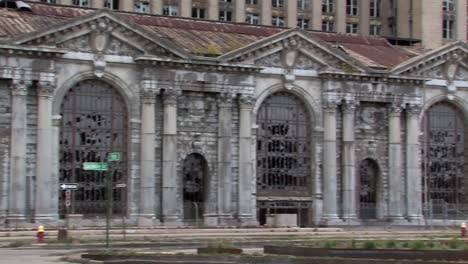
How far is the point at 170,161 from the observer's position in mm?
68250

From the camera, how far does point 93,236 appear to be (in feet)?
180

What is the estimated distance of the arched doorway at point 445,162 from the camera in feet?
261

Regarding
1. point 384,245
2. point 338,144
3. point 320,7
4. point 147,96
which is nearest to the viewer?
point 384,245

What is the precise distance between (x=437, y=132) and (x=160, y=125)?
2444 centimetres

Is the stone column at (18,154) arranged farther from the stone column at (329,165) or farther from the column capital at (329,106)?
the column capital at (329,106)

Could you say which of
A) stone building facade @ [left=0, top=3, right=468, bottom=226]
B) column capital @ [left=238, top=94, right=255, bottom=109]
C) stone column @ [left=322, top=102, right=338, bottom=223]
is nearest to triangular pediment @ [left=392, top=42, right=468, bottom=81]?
stone building facade @ [left=0, top=3, right=468, bottom=226]

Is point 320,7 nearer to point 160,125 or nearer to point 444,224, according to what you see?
point 444,224

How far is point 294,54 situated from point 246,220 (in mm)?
12917

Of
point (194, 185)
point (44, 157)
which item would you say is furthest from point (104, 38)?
point (194, 185)

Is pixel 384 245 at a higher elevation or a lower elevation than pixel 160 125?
lower

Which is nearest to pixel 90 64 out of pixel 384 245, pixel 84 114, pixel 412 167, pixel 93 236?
pixel 84 114

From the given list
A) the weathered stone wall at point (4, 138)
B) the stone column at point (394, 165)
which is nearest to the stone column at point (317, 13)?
the stone column at point (394, 165)

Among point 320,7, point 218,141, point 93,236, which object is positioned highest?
point 320,7

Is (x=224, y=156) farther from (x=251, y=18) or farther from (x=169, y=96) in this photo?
(x=251, y=18)
